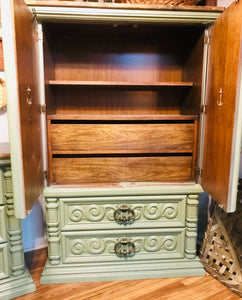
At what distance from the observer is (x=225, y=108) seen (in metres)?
1.14

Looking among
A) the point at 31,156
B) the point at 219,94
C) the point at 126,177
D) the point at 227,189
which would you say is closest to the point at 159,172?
the point at 126,177

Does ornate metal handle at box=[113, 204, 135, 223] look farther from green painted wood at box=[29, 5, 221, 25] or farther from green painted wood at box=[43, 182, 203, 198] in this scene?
green painted wood at box=[29, 5, 221, 25]

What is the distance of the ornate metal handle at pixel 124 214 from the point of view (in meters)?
1.44

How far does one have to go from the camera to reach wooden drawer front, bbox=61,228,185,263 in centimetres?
147

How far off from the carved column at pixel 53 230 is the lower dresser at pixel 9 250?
0.52 ft

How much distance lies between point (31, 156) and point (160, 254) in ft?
3.27

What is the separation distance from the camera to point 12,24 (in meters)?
0.90

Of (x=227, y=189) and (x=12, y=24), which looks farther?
(x=227, y=189)

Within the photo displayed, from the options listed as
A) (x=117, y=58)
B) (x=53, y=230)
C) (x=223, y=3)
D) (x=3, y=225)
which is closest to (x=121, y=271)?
(x=53, y=230)

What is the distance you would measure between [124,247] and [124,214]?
220 mm

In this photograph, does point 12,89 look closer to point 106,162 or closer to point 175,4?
point 106,162

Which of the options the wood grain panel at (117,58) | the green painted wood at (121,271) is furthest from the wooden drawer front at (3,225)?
the wood grain panel at (117,58)

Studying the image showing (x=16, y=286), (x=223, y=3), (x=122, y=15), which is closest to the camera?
(x=122, y=15)

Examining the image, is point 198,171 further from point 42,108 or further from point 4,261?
point 4,261
